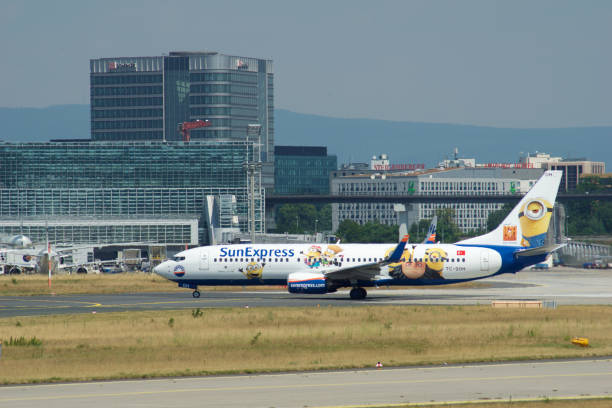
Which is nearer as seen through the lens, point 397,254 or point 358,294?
point 397,254

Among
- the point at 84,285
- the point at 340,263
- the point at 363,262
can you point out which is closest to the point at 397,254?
the point at 363,262

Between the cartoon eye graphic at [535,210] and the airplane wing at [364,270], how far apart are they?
38.4ft

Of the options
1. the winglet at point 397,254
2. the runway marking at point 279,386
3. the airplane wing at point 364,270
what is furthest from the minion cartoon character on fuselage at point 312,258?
the runway marking at point 279,386

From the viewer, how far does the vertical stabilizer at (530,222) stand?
72.9 metres

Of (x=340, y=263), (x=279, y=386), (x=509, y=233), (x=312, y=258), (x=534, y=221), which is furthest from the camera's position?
(x=534, y=221)

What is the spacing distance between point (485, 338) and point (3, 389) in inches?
840

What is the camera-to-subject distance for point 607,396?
92.9 feet

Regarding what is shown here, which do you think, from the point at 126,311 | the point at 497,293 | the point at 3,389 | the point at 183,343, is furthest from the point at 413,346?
the point at 497,293

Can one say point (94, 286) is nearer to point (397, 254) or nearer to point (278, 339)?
point (397, 254)

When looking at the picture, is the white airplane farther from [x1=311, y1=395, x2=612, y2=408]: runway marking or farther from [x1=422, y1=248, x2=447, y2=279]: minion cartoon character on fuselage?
[x1=311, y1=395, x2=612, y2=408]: runway marking

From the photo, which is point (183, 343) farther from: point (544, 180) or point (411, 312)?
point (544, 180)

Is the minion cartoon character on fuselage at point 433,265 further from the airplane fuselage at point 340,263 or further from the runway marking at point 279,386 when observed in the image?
the runway marking at point 279,386

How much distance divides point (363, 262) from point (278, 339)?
28.2 m

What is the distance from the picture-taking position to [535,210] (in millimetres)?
74188
